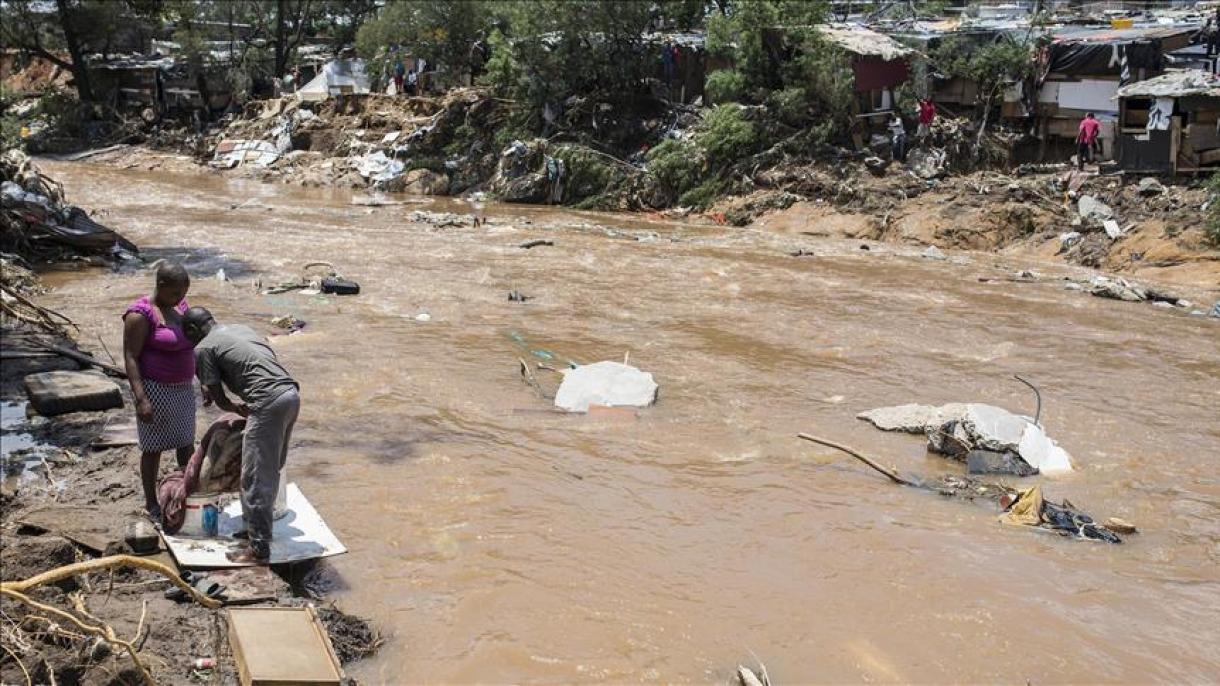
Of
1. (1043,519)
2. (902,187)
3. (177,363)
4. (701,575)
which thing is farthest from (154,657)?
(902,187)

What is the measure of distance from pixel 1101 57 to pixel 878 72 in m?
4.49

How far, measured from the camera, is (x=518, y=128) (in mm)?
27797

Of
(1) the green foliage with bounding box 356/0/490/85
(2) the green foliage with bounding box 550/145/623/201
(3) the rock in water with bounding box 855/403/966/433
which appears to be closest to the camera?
(3) the rock in water with bounding box 855/403/966/433

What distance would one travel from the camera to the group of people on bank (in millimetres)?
5113

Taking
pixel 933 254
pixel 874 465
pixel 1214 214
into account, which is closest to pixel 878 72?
pixel 933 254

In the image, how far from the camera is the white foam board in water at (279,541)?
16.8ft

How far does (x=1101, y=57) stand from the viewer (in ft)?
70.1

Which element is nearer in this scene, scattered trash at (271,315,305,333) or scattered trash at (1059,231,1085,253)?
scattered trash at (271,315,305,333)

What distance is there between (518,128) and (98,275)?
15510 mm

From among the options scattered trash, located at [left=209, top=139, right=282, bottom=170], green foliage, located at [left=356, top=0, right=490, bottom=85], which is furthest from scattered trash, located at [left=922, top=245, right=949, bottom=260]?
scattered trash, located at [left=209, top=139, right=282, bottom=170]

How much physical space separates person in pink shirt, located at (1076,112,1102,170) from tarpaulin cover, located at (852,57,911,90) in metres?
4.14

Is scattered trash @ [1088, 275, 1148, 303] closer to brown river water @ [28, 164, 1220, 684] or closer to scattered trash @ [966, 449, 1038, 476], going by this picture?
brown river water @ [28, 164, 1220, 684]

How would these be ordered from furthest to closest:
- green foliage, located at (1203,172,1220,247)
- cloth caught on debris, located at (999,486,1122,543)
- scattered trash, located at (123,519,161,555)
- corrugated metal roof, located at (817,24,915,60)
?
corrugated metal roof, located at (817,24,915,60) < green foliage, located at (1203,172,1220,247) < cloth caught on debris, located at (999,486,1122,543) < scattered trash, located at (123,519,161,555)

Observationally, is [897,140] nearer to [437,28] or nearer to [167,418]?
[437,28]
